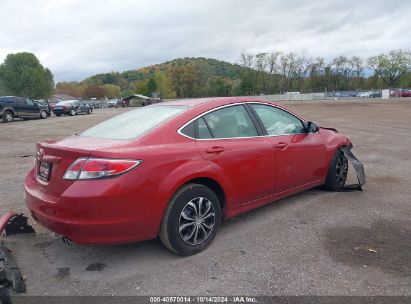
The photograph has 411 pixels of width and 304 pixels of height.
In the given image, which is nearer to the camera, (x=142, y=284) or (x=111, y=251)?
(x=142, y=284)

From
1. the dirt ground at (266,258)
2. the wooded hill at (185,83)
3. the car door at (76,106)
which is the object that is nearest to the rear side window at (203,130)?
the dirt ground at (266,258)

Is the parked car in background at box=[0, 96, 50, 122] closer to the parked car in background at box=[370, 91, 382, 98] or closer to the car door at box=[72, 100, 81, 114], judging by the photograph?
the car door at box=[72, 100, 81, 114]

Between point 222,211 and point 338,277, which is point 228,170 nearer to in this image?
point 222,211

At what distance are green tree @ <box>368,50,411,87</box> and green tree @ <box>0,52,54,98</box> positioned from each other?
76.7 meters

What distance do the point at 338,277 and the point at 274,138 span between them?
1.88 metres

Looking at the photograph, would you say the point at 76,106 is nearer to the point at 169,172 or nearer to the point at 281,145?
the point at 281,145

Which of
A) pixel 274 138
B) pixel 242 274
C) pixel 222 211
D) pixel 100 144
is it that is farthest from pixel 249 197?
pixel 100 144

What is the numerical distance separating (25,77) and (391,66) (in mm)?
83640

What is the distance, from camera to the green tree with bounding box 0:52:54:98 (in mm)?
85000

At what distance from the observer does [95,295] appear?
3.14 m

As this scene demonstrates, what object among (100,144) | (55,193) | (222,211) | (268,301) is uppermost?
(100,144)

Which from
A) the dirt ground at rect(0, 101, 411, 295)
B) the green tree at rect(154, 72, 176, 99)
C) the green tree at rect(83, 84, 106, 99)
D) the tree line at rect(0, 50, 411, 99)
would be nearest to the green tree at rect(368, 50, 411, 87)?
the tree line at rect(0, 50, 411, 99)

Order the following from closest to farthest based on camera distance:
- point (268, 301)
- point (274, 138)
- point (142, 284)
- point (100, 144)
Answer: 1. point (268, 301)
2. point (142, 284)
3. point (100, 144)
4. point (274, 138)

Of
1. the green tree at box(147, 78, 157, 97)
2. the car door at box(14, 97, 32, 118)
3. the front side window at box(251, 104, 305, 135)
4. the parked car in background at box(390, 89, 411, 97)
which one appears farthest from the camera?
the green tree at box(147, 78, 157, 97)
